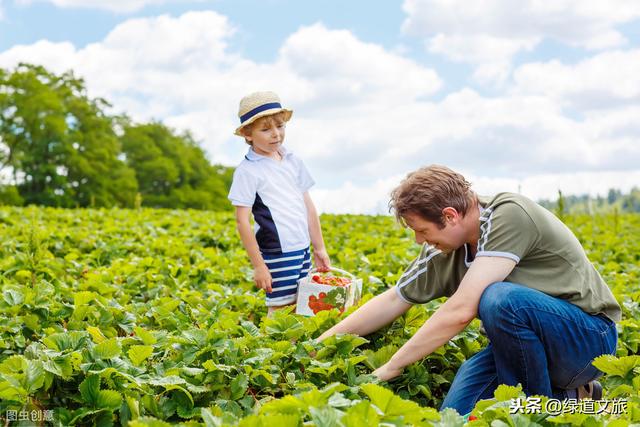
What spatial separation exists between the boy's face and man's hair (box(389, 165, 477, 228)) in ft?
5.01

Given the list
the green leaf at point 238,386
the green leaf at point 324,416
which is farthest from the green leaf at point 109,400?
the green leaf at point 324,416

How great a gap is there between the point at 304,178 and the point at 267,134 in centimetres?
52

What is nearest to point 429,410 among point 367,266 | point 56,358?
point 56,358

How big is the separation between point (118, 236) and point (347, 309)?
15.9 feet

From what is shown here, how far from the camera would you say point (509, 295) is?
9.94ft

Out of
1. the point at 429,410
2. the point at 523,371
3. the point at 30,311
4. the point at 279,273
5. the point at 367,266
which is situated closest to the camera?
the point at 429,410

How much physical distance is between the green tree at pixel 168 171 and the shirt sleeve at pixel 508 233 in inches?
1667

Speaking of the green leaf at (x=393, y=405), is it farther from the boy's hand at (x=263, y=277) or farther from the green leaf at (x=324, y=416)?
the boy's hand at (x=263, y=277)

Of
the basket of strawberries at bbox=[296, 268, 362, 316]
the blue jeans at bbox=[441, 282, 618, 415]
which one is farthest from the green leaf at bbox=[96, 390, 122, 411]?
the basket of strawberries at bbox=[296, 268, 362, 316]

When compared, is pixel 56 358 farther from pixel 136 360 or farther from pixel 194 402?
pixel 194 402

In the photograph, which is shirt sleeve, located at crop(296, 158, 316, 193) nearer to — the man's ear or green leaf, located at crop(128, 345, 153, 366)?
the man's ear

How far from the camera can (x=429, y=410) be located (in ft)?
7.33

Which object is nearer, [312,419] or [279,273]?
[312,419]

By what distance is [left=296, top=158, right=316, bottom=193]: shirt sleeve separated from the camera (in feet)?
16.0
